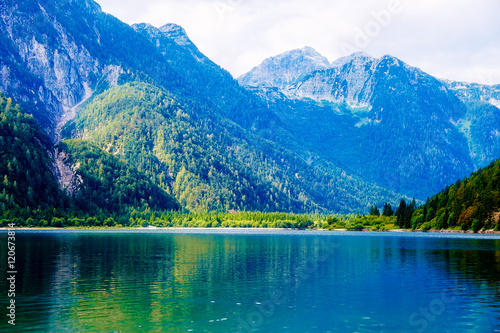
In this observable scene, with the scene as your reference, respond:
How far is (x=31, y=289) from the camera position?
6519 centimetres

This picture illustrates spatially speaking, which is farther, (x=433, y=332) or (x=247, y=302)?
(x=247, y=302)

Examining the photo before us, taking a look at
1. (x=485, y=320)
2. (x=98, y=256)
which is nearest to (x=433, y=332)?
(x=485, y=320)

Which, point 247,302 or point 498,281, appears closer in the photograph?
point 247,302

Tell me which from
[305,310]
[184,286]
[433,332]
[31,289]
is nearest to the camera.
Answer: [433,332]

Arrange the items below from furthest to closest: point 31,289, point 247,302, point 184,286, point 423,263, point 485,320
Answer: point 423,263 < point 184,286 < point 31,289 < point 247,302 < point 485,320

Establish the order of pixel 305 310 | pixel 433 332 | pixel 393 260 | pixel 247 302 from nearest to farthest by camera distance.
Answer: pixel 433 332 < pixel 305 310 < pixel 247 302 < pixel 393 260

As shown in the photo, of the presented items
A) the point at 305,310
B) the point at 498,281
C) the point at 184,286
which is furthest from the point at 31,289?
the point at 498,281

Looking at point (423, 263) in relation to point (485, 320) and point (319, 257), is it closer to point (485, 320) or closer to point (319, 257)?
point (319, 257)

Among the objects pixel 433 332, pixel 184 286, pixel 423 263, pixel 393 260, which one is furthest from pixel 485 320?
pixel 393 260

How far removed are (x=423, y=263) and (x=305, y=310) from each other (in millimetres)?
56570

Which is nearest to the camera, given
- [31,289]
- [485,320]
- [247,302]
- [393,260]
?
[485,320]

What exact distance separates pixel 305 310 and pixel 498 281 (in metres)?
37.8

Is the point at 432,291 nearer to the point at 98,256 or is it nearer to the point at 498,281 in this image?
the point at 498,281

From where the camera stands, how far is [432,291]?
68.0m
